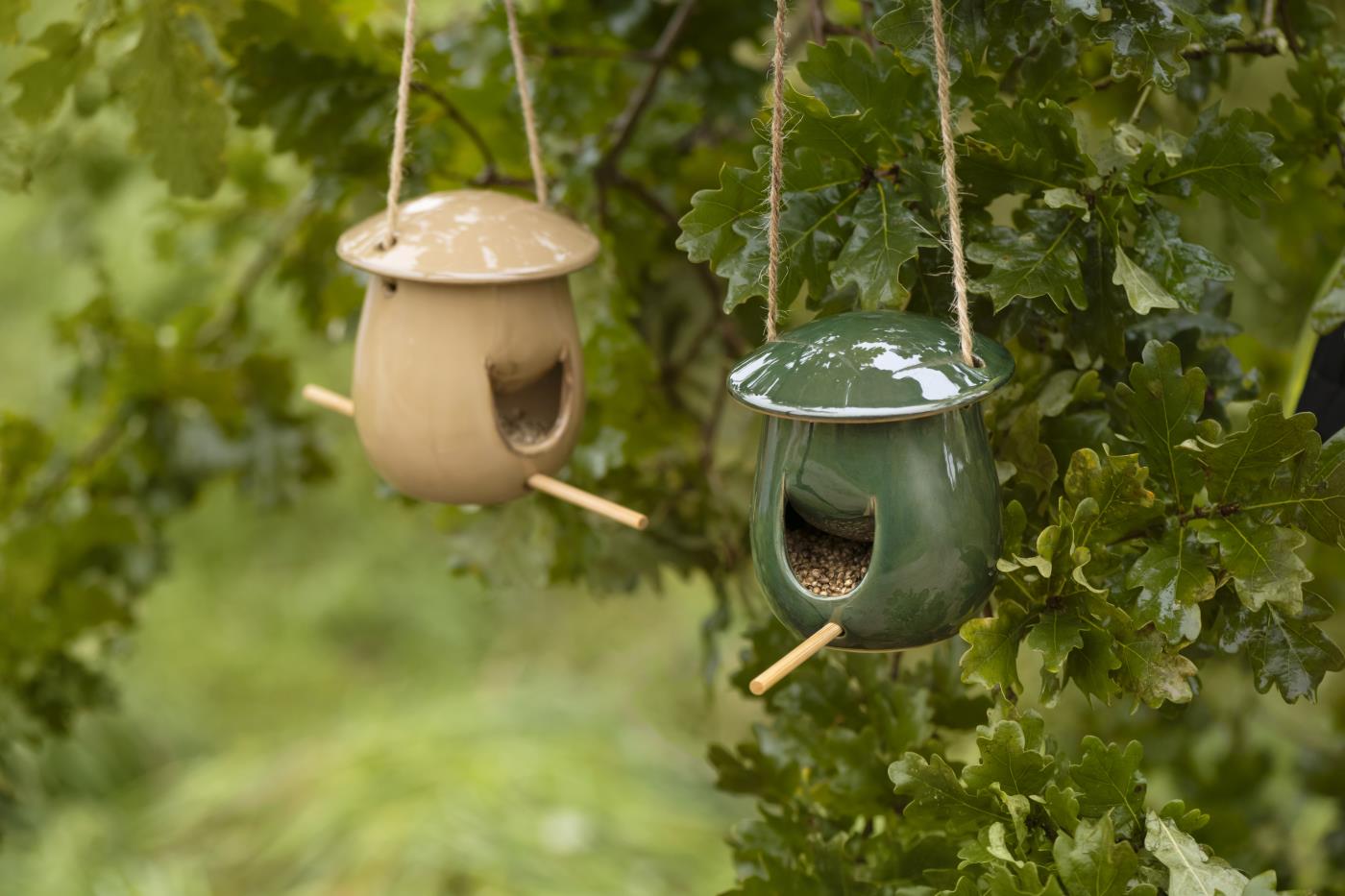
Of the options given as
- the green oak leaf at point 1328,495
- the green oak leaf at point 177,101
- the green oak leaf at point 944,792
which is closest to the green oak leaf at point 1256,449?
the green oak leaf at point 1328,495

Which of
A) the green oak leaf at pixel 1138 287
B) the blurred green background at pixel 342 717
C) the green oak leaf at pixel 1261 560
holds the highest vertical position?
the green oak leaf at pixel 1138 287

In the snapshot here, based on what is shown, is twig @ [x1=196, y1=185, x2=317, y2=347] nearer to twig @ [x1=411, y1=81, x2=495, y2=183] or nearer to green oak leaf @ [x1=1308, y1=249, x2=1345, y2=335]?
twig @ [x1=411, y1=81, x2=495, y2=183]

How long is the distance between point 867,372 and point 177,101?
2.39 feet

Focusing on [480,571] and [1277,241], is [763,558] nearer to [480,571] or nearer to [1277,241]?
[480,571]

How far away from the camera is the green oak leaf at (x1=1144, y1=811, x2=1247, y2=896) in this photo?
74 cm

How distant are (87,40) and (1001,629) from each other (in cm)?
93

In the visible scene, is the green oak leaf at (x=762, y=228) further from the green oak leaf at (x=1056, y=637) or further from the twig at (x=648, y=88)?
the twig at (x=648, y=88)

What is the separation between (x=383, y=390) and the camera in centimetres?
103

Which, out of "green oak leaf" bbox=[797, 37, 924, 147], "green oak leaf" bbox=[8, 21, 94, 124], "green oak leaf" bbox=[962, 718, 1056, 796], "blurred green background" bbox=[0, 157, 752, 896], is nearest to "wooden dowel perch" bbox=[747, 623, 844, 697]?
"green oak leaf" bbox=[962, 718, 1056, 796]

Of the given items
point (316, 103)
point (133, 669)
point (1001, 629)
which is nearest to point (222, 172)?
point (316, 103)

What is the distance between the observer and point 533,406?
116 cm

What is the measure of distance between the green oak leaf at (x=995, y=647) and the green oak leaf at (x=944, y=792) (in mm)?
58

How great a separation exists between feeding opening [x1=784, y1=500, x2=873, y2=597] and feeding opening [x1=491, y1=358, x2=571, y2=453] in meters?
0.27

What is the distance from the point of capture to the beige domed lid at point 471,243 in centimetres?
96
